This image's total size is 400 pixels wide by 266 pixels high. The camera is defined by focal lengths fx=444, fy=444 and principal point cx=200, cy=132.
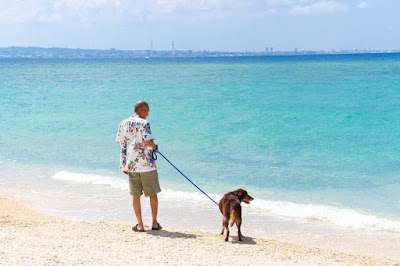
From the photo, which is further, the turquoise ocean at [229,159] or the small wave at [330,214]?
the turquoise ocean at [229,159]

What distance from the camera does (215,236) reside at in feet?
18.7

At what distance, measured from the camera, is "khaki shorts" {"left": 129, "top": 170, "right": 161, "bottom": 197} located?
211 inches

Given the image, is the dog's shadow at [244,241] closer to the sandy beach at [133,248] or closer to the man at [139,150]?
the sandy beach at [133,248]

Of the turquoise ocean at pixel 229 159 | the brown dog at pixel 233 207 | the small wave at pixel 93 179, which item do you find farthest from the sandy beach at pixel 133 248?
the small wave at pixel 93 179

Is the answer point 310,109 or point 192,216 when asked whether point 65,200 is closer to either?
point 192,216

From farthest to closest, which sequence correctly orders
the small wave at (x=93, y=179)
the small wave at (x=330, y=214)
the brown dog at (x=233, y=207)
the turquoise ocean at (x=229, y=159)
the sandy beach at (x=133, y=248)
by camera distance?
the small wave at (x=93, y=179)
the turquoise ocean at (x=229, y=159)
the small wave at (x=330, y=214)
the brown dog at (x=233, y=207)
the sandy beach at (x=133, y=248)

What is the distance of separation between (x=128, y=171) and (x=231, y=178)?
14.5 feet

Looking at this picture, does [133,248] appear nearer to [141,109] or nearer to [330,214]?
[141,109]

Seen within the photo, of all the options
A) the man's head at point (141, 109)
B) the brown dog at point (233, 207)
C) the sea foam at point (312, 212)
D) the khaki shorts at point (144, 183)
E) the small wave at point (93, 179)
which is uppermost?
the man's head at point (141, 109)

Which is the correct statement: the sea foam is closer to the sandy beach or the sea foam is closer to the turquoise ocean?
the turquoise ocean

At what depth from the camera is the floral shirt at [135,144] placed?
5.16m

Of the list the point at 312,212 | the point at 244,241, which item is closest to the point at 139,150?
the point at 244,241

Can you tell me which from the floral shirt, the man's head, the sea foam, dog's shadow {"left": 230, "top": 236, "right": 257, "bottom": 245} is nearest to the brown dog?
dog's shadow {"left": 230, "top": 236, "right": 257, "bottom": 245}

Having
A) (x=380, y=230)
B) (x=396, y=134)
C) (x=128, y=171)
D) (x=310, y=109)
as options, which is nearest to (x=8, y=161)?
(x=128, y=171)
